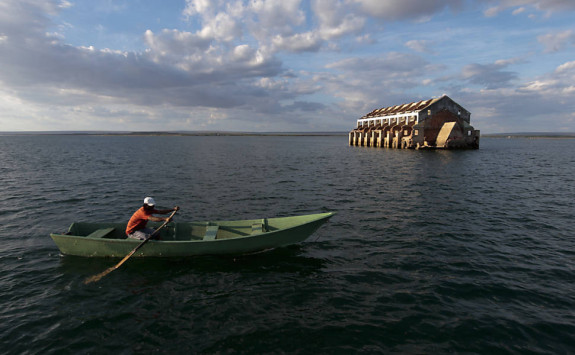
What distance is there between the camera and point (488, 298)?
9.03 m

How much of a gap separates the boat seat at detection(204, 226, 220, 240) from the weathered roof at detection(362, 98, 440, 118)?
66.8m

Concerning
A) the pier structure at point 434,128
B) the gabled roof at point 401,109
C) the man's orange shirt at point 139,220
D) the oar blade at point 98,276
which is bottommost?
the oar blade at point 98,276

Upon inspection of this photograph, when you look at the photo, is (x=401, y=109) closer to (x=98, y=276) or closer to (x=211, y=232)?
(x=211, y=232)

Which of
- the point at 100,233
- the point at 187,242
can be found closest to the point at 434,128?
the point at 187,242

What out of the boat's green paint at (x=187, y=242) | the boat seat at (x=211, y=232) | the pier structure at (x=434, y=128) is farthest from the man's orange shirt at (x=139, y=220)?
the pier structure at (x=434, y=128)

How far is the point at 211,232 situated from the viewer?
12.1 m

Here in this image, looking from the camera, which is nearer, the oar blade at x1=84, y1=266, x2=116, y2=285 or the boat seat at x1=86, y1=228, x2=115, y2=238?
the oar blade at x1=84, y1=266, x2=116, y2=285

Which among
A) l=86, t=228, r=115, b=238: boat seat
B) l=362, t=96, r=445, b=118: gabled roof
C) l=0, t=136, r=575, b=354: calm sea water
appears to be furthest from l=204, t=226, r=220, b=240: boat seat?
l=362, t=96, r=445, b=118: gabled roof

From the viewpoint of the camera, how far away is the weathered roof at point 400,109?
2745 inches

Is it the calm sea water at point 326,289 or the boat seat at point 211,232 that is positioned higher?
the boat seat at point 211,232

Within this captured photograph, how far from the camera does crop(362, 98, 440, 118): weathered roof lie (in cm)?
6973

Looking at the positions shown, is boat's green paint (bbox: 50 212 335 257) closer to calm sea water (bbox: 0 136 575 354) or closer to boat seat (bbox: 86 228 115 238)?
boat seat (bbox: 86 228 115 238)

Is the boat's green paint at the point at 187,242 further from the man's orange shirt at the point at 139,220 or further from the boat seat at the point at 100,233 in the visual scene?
the man's orange shirt at the point at 139,220

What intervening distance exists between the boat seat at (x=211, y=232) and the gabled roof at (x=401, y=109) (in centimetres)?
6629
